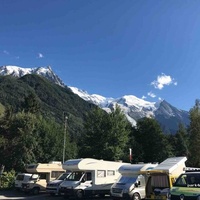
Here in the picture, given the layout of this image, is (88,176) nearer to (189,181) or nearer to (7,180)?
(189,181)

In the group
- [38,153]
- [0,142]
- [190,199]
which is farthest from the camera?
[38,153]

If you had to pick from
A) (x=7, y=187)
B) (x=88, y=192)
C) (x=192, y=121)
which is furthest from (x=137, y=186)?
(x=192, y=121)

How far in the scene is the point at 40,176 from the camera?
34.4 m

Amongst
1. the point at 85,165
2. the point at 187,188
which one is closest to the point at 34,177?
the point at 85,165

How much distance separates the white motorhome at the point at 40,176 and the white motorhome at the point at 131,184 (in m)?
11.2

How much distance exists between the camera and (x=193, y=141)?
51.2 metres

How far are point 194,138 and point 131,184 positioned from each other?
98.6ft

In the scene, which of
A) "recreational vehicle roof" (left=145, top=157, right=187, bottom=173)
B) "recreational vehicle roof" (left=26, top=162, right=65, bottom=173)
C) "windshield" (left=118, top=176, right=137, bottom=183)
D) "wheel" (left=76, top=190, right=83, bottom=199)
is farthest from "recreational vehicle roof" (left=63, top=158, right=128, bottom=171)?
"recreational vehicle roof" (left=145, top=157, right=187, bottom=173)

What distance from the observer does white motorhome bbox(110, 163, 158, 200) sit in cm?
2347

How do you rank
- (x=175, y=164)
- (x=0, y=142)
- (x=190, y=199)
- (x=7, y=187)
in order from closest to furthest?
(x=190, y=199) < (x=175, y=164) < (x=7, y=187) < (x=0, y=142)

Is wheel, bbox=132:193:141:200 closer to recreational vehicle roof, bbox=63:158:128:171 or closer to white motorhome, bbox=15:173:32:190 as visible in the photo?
recreational vehicle roof, bbox=63:158:128:171

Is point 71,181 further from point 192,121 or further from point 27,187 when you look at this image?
point 192,121

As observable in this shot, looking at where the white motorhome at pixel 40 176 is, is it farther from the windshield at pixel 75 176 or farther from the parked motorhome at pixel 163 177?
the parked motorhome at pixel 163 177

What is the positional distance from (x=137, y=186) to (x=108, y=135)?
26.8 metres
